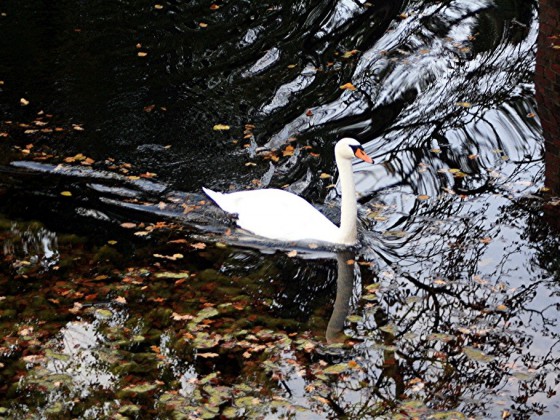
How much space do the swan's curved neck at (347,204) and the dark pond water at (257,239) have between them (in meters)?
0.21

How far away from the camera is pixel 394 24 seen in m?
14.2

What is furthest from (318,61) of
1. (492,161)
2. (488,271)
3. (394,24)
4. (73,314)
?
(73,314)

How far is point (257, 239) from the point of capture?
952 centimetres

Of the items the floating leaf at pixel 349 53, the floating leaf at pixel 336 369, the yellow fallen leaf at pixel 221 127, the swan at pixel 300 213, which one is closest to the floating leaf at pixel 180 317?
the floating leaf at pixel 336 369

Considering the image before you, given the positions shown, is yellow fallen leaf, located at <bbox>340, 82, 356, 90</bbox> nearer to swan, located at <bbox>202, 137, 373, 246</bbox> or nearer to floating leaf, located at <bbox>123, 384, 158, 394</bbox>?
swan, located at <bbox>202, 137, 373, 246</bbox>

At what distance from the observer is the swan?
9016mm

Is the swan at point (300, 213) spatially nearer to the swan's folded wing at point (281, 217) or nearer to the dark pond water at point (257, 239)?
the swan's folded wing at point (281, 217)

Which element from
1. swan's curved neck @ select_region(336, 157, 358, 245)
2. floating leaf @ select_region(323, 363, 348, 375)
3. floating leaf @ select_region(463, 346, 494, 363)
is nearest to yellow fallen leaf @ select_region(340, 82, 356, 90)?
swan's curved neck @ select_region(336, 157, 358, 245)

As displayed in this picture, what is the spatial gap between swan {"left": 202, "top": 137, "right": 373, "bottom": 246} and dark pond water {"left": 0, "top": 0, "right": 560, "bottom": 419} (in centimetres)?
15

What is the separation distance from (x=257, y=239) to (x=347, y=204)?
111cm

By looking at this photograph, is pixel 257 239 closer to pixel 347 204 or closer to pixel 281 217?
pixel 281 217

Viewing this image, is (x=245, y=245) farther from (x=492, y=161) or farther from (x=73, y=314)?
(x=492, y=161)

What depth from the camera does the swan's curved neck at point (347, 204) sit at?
899 centimetres

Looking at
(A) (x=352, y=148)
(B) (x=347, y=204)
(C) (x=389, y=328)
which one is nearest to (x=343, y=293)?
(C) (x=389, y=328)
